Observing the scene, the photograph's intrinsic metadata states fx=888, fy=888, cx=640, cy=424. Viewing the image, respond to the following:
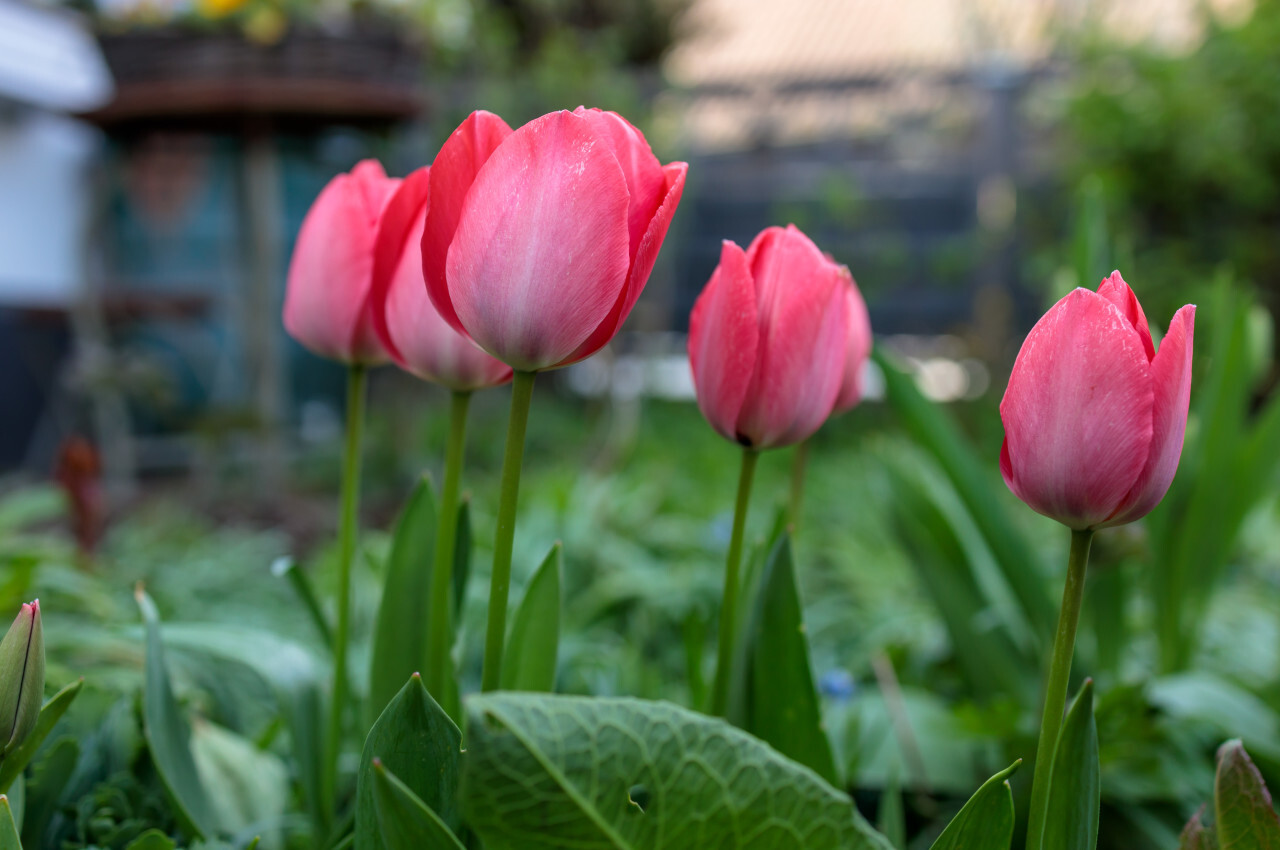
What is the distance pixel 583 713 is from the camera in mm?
348

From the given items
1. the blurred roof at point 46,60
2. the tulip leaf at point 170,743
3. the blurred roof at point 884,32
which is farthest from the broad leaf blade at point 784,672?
the blurred roof at point 884,32

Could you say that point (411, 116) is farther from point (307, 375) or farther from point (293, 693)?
point (293, 693)

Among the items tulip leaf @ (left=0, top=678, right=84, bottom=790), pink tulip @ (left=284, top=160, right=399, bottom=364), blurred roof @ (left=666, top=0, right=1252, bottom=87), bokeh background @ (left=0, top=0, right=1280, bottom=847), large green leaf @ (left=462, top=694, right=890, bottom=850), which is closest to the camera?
large green leaf @ (left=462, top=694, right=890, bottom=850)

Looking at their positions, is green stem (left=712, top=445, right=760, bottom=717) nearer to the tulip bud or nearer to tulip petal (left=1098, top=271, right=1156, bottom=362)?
tulip petal (left=1098, top=271, right=1156, bottom=362)

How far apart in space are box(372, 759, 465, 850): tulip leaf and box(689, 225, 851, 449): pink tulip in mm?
253

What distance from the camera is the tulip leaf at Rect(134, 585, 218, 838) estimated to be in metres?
0.55

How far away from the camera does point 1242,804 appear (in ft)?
1.41

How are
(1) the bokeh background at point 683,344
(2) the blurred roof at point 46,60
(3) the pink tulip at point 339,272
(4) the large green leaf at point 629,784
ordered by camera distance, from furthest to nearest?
(2) the blurred roof at point 46,60 → (1) the bokeh background at point 683,344 → (3) the pink tulip at point 339,272 → (4) the large green leaf at point 629,784

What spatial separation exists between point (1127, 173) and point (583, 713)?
4.74m

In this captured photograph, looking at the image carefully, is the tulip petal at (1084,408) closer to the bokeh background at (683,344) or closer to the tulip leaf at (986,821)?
the tulip leaf at (986,821)

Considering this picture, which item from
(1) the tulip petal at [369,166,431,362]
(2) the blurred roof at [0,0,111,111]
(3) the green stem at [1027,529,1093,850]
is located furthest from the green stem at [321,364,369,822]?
(2) the blurred roof at [0,0,111,111]

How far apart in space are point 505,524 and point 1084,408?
0.27m

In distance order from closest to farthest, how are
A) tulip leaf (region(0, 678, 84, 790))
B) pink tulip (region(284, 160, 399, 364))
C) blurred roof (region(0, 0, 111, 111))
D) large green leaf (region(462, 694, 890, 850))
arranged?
large green leaf (region(462, 694, 890, 850)) < tulip leaf (region(0, 678, 84, 790)) < pink tulip (region(284, 160, 399, 364)) < blurred roof (region(0, 0, 111, 111))

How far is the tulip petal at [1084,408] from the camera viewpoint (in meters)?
0.37
